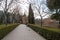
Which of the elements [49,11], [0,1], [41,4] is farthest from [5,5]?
[49,11]

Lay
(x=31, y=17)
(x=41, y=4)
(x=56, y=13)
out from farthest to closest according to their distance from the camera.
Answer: (x=31, y=17), (x=56, y=13), (x=41, y=4)

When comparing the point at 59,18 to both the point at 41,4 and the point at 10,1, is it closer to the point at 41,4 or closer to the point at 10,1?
the point at 41,4

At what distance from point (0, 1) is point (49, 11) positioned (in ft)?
37.2

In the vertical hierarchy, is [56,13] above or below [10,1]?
below

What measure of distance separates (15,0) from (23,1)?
1.72m

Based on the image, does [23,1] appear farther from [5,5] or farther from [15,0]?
[5,5]

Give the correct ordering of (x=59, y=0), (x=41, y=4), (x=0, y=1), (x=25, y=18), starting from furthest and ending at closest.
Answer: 1. (x=25, y=18)
2. (x=41, y=4)
3. (x=0, y=1)
4. (x=59, y=0)

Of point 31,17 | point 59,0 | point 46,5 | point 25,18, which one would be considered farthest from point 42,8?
point 25,18

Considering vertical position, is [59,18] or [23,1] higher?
[23,1]

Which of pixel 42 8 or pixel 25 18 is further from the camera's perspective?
pixel 25 18

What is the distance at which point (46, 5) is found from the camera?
31.2 meters

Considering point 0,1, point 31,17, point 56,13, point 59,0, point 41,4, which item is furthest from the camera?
point 31,17

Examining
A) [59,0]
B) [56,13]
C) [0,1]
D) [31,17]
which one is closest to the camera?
[59,0]

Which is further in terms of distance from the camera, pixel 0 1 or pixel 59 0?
pixel 0 1
